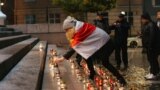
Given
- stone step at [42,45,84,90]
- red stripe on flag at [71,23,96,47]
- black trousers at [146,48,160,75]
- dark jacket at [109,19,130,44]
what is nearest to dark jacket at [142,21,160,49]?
black trousers at [146,48,160,75]

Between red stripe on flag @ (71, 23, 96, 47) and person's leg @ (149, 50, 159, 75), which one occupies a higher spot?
red stripe on flag @ (71, 23, 96, 47)

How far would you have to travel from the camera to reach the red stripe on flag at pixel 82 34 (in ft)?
31.9

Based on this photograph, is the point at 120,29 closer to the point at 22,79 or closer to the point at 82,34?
the point at 82,34

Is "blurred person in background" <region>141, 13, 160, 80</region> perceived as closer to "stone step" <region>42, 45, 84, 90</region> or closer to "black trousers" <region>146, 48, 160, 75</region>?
"black trousers" <region>146, 48, 160, 75</region>

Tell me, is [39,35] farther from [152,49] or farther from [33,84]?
[33,84]

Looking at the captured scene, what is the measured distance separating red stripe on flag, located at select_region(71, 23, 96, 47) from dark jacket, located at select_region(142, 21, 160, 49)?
3.35 metres

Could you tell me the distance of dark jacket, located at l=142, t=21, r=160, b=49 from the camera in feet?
43.0

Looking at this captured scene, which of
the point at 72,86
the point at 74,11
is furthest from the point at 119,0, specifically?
the point at 72,86

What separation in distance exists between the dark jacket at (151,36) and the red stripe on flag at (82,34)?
11.0 feet

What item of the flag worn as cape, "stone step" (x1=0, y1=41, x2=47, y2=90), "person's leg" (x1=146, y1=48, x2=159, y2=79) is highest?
the flag worn as cape

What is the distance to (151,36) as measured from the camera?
13078 millimetres

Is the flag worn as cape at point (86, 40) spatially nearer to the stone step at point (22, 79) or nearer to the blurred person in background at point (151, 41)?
the stone step at point (22, 79)

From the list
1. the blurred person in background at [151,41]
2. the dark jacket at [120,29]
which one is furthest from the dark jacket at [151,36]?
the dark jacket at [120,29]

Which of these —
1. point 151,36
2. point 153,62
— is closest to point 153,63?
point 153,62
